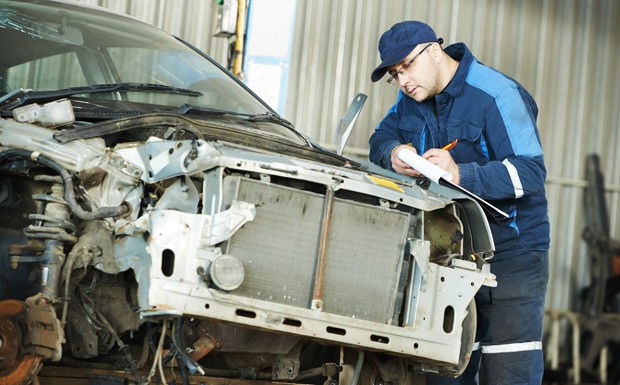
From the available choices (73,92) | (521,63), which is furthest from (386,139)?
(521,63)

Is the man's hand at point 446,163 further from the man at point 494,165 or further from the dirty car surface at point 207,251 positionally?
the dirty car surface at point 207,251

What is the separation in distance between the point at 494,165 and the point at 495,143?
0.61 ft

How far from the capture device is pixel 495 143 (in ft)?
14.0

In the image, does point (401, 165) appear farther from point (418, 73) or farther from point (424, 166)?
point (418, 73)

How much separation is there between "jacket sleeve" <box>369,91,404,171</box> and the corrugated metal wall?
4192 millimetres

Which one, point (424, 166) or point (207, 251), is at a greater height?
point (424, 166)

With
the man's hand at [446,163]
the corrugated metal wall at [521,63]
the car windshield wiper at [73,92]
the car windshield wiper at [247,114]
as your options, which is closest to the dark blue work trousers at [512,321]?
the man's hand at [446,163]

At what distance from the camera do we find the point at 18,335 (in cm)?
346

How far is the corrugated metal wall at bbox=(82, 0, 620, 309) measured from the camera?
30.2 feet

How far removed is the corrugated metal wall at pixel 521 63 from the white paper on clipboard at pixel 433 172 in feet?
15.8

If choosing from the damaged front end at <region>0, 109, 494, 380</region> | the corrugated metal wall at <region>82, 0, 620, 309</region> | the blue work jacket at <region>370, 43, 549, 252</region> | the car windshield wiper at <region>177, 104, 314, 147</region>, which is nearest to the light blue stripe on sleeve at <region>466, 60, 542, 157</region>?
the blue work jacket at <region>370, 43, 549, 252</region>

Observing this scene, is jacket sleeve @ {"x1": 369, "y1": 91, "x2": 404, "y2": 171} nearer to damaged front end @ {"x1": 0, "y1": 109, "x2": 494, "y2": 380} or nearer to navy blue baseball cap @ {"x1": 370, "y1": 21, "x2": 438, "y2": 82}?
navy blue baseball cap @ {"x1": 370, "y1": 21, "x2": 438, "y2": 82}

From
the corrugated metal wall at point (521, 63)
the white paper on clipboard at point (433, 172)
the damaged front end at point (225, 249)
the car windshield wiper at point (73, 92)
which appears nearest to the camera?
the damaged front end at point (225, 249)

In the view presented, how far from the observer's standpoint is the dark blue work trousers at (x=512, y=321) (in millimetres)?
4180
